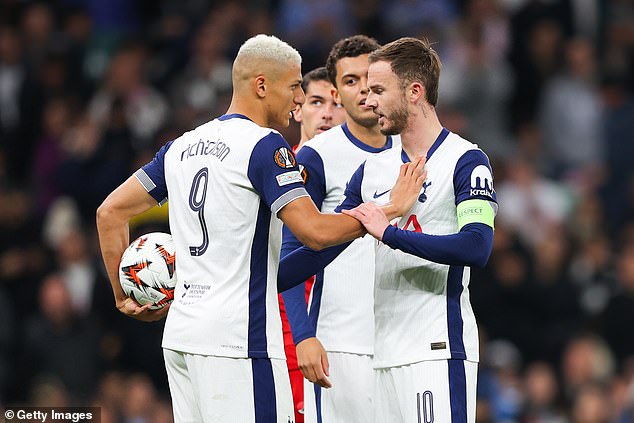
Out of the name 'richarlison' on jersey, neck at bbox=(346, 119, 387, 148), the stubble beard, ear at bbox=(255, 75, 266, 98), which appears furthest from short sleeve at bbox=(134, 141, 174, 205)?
neck at bbox=(346, 119, 387, 148)

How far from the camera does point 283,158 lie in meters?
6.14

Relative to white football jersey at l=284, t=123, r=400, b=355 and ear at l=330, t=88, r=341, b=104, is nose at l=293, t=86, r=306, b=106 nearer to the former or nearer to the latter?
white football jersey at l=284, t=123, r=400, b=355

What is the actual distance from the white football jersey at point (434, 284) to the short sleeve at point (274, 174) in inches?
28.1

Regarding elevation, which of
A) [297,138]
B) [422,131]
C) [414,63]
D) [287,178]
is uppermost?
[297,138]

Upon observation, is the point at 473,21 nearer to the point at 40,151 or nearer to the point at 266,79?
the point at 40,151

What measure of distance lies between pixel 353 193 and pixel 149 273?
1.16m

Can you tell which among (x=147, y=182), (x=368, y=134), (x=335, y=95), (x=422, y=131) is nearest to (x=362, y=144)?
(x=368, y=134)

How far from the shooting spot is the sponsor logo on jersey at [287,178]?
240 inches

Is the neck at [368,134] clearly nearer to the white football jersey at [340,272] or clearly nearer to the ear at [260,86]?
the white football jersey at [340,272]

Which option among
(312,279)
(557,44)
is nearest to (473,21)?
(557,44)

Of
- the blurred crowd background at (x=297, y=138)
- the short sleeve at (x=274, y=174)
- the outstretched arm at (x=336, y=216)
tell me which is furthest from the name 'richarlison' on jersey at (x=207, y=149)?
the blurred crowd background at (x=297, y=138)

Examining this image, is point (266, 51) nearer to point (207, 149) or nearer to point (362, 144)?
point (207, 149)

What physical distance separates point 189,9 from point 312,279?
348 inches

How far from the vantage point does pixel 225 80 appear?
14016 millimetres
